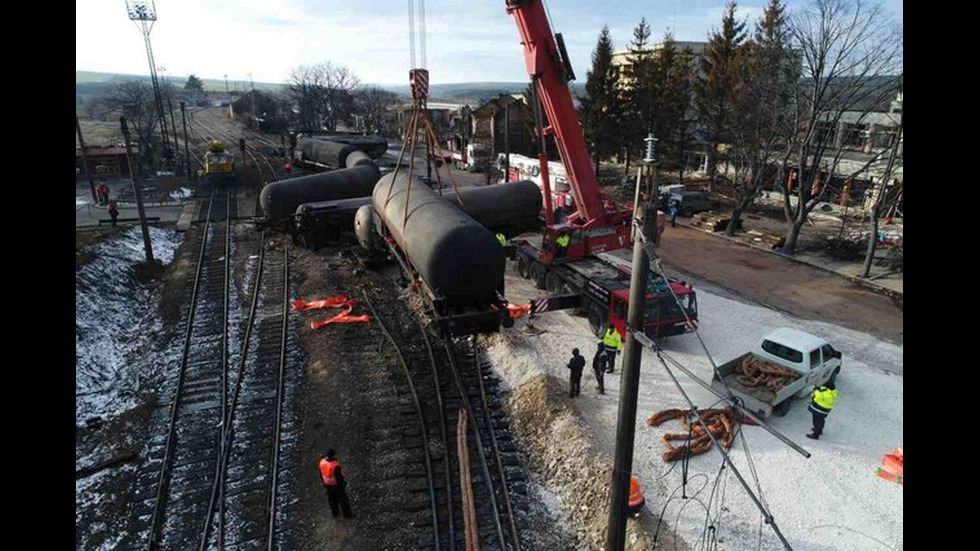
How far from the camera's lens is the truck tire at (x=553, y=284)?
16950 millimetres

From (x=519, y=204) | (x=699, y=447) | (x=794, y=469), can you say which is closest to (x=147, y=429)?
(x=699, y=447)

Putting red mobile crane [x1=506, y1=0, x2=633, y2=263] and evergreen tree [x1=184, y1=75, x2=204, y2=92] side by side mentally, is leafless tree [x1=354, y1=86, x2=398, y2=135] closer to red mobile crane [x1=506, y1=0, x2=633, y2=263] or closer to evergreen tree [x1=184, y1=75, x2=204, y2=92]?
red mobile crane [x1=506, y1=0, x2=633, y2=263]

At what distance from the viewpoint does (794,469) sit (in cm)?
970

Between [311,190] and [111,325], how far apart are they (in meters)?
10.2

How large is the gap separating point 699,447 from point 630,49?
40.8 meters

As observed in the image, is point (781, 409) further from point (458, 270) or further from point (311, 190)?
point (311, 190)

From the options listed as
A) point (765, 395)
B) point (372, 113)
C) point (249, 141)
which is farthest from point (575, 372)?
point (372, 113)

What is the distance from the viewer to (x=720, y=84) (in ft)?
119

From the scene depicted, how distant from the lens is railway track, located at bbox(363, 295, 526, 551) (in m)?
8.73

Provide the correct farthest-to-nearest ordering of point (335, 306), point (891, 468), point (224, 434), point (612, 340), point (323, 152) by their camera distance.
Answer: point (323, 152)
point (335, 306)
point (612, 340)
point (224, 434)
point (891, 468)

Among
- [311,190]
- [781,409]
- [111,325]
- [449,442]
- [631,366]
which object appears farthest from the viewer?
[311,190]

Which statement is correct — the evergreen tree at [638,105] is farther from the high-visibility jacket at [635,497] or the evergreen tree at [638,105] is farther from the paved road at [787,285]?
the high-visibility jacket at [635,497]

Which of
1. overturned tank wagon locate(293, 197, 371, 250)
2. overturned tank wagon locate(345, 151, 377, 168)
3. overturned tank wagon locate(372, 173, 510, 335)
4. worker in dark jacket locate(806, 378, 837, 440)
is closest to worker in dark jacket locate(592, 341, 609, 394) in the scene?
overturned tank wagon locate(372, 173, 510, 335)

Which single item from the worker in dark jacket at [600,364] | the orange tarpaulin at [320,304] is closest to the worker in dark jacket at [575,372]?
the worker in dark jacket at [600,364]
